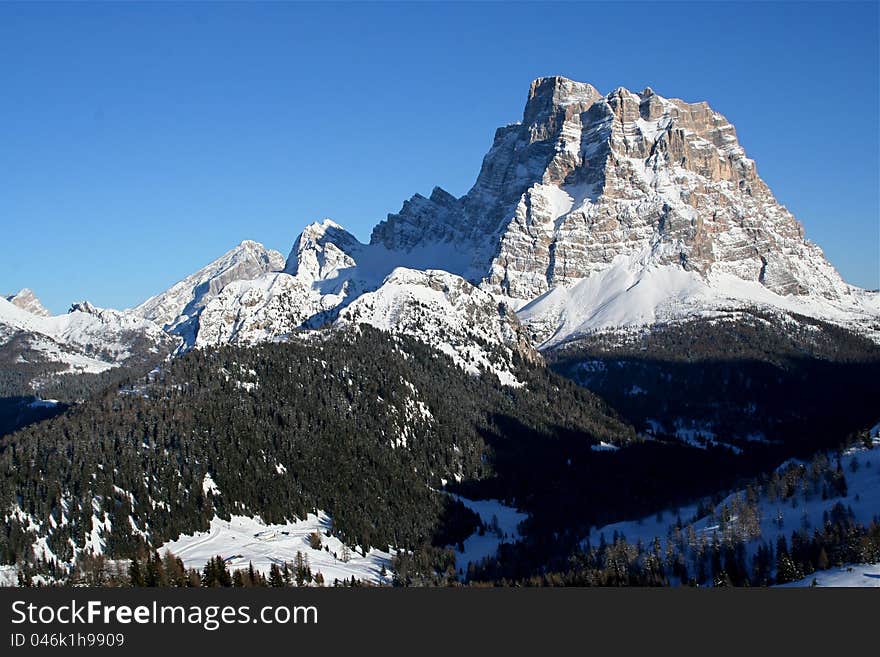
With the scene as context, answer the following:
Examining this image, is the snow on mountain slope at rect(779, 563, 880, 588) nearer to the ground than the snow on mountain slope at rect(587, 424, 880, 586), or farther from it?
nearer to the ground

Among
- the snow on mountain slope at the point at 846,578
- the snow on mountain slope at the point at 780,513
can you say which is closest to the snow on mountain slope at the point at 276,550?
the snow on mountain slope at the point at 780,513

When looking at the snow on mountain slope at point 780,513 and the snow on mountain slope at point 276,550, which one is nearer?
the snow on mountain slope at point 780,513

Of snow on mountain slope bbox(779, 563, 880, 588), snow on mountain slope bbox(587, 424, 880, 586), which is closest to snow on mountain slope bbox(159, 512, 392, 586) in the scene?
snow on mountain slope bbox(587, 424, 880, 586)

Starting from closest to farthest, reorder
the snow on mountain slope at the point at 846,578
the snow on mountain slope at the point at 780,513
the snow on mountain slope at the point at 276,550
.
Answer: the snow on mountain slope at the point at 846,578 → the snow on mountain slope at the point at 780,513 → the snow on mountain slope at the point at 276,550

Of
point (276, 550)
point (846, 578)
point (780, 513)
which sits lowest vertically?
point (846, 578)

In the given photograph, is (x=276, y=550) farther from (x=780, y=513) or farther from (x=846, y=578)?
(x=846, y=578)

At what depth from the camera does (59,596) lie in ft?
307

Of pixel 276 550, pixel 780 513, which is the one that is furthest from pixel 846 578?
pixel 276 550

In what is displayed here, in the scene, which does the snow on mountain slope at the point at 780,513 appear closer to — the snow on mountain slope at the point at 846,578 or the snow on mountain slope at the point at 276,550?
the snow on mountain slope at the point at 846,578

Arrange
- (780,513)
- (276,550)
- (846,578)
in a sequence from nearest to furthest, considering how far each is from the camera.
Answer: (846,578)
(780,513)
(276,550)

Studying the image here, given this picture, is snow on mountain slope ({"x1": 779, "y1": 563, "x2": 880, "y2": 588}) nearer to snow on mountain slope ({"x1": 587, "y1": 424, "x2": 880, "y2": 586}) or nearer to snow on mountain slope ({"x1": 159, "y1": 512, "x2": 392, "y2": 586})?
snow on mountain slope ({"x1": 587, "y1": 424, "x2": 880, "y2": 586})

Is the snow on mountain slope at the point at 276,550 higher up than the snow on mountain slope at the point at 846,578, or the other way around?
the snow on mountain slope at the point at 276,550

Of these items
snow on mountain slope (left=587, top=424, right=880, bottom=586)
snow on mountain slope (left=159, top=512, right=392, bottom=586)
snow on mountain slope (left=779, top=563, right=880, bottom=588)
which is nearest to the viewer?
snow on mountain slope (left=779, top=563, right=880, bottom=588)

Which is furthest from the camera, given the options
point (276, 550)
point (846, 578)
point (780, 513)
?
point (276, 550)
